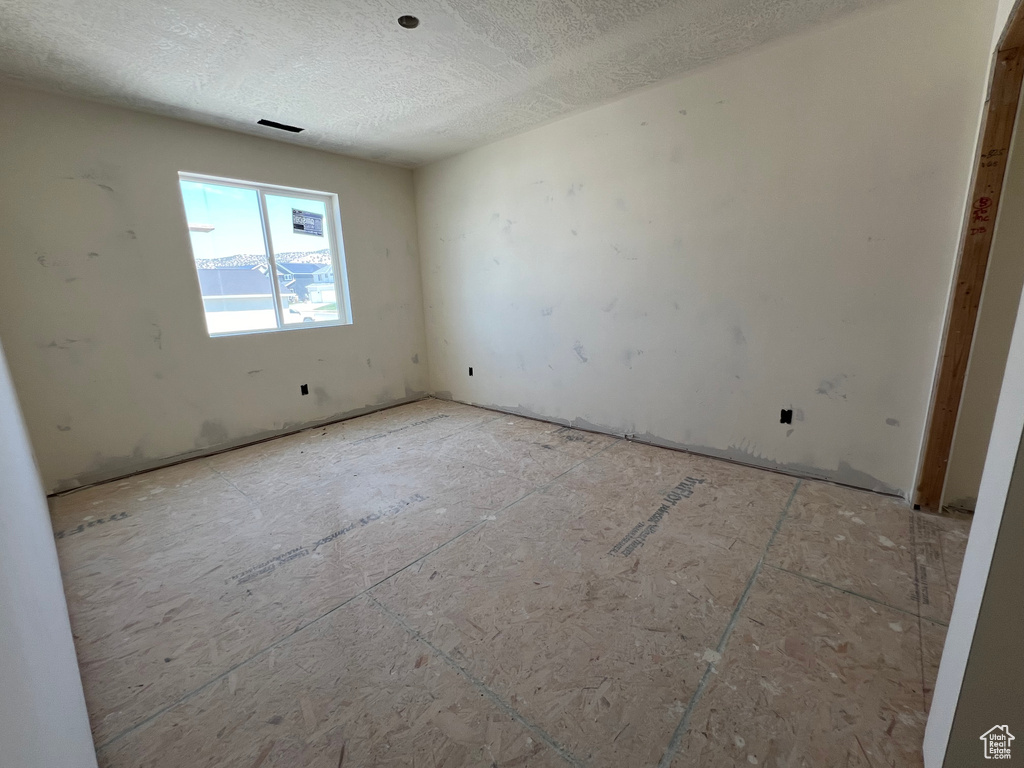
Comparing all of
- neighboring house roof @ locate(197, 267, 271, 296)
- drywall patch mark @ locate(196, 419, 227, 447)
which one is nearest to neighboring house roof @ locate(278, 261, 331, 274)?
neighboring house roof @ locate(197, 267, 271, 296)

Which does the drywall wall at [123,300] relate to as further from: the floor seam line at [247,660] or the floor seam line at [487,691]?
the floor seam line at [487,691]

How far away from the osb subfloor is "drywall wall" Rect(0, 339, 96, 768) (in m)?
0.41

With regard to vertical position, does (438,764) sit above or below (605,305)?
below

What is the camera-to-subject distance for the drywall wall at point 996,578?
786 mm

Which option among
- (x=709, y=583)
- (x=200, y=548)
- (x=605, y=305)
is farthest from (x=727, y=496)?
(x=200, y=548)

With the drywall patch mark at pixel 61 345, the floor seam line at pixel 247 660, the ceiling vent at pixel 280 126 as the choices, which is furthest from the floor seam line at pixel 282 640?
the ceiling vent at pixel 280 126

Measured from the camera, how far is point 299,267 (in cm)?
395

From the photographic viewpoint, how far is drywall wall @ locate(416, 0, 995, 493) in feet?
7.02

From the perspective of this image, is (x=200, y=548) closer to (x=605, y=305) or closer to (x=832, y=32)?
(x=605, y=305)

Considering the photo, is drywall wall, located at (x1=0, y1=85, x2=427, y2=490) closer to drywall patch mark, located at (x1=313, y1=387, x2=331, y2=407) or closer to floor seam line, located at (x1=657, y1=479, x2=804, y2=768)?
drywall patch mark, located at (x1=313, y1=387, x2=331, y2=407)

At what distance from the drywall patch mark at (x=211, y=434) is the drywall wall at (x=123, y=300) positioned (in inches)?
0.4

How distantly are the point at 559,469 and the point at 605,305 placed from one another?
4.47ft

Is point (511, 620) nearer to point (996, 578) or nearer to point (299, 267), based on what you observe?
point (996, 578)

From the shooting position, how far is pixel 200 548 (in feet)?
7.21
